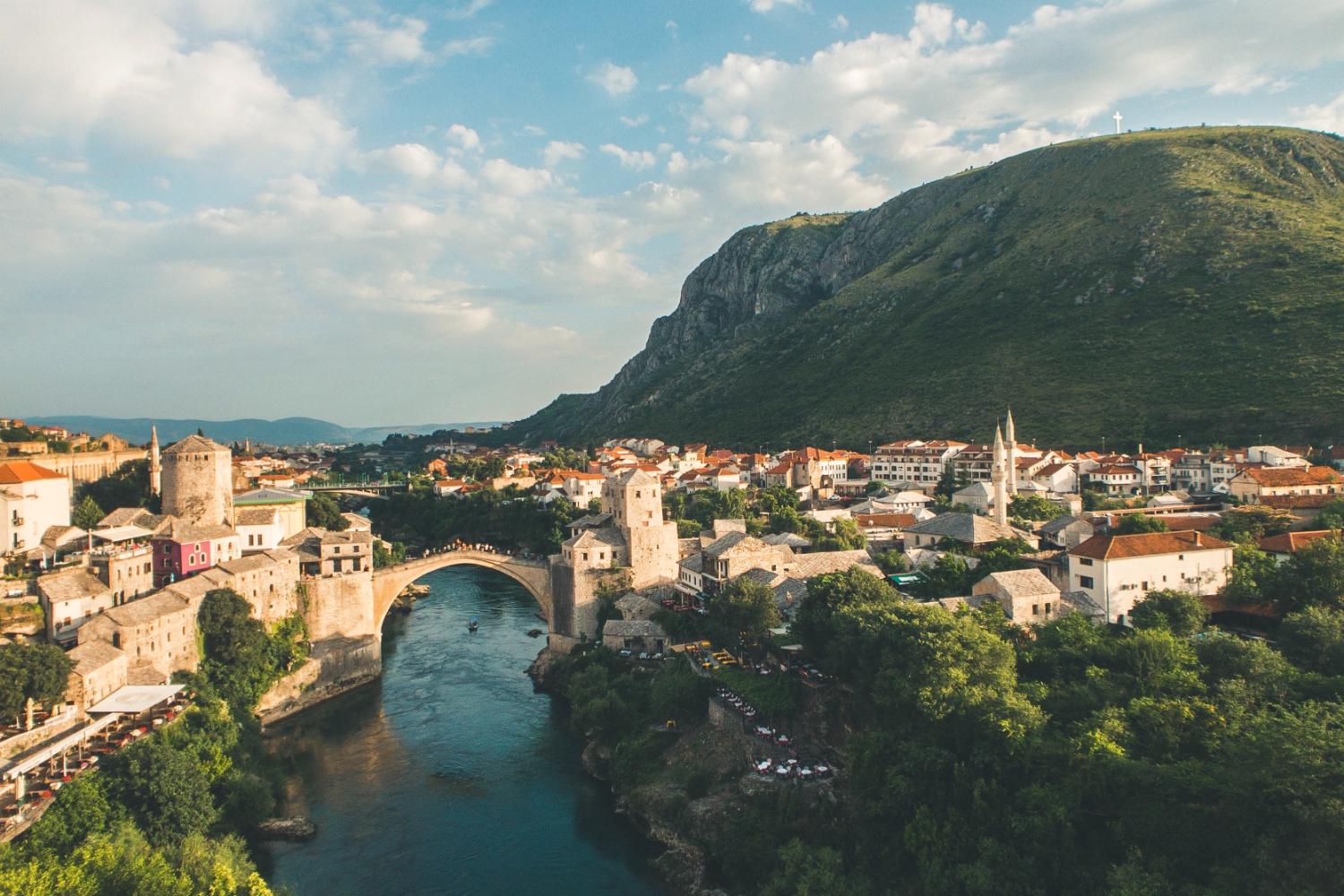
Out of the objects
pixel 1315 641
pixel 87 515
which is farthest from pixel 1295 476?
pixel 87 515

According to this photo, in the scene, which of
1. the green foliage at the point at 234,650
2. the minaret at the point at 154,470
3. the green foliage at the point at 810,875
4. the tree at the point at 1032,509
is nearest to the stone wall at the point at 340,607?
the green foliage at the point at 234,650

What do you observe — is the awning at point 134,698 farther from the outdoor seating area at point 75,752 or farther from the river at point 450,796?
the river at point 450,796

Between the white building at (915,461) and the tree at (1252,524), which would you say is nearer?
the tree at (1252,524)

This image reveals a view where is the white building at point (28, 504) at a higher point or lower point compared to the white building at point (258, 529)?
higher

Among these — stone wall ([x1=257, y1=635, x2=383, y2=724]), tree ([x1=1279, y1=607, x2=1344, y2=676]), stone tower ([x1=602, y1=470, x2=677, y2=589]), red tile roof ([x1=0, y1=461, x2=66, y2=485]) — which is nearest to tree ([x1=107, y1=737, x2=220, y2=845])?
stone wall ([x1=257, y1=635, x2=383, y2=724])

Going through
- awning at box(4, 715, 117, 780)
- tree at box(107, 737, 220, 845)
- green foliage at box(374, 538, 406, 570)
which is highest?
green foliage at box(374, 538, 406, 570)

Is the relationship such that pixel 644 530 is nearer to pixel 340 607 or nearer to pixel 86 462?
pixel 340 607

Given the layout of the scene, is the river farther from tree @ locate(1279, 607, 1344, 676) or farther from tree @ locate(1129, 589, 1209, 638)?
tree @ locate(1279, 607, 1344, 676)
